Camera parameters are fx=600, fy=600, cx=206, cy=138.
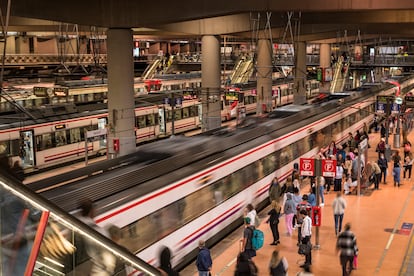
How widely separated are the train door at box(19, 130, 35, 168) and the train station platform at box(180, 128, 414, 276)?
1031cm

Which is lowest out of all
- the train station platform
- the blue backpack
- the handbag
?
the train station platform

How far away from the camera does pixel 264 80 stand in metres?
40.0

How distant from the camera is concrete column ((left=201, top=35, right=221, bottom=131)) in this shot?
3125 centimetres

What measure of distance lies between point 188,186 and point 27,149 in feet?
40.1

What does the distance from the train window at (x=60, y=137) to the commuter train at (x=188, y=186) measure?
324 inches

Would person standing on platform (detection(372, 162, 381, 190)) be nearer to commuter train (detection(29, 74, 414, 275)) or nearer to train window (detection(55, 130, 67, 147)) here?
commuter train (detection(29, 74, 414, 275))

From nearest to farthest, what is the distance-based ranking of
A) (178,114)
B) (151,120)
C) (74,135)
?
1. (74,135)
2. (151,120)
3. (178,114)

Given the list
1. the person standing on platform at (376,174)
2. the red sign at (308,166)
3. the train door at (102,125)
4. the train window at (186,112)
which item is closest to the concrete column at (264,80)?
the train window at (186,112)

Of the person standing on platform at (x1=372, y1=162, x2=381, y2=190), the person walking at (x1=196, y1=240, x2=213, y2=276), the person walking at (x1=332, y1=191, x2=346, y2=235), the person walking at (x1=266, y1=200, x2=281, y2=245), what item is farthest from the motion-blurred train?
the person walking at (x1=196, y1=240, x2=213, y2=276)

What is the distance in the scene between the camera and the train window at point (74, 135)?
26.5 m

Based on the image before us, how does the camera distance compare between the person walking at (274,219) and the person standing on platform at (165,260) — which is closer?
the person standing on platform at (165,260)

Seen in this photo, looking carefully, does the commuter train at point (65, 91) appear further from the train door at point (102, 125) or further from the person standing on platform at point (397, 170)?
the person standing on platform at point (397, 170)

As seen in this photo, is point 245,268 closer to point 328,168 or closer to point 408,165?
point 328,168

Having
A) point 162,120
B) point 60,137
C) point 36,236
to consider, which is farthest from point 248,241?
point 162,120
